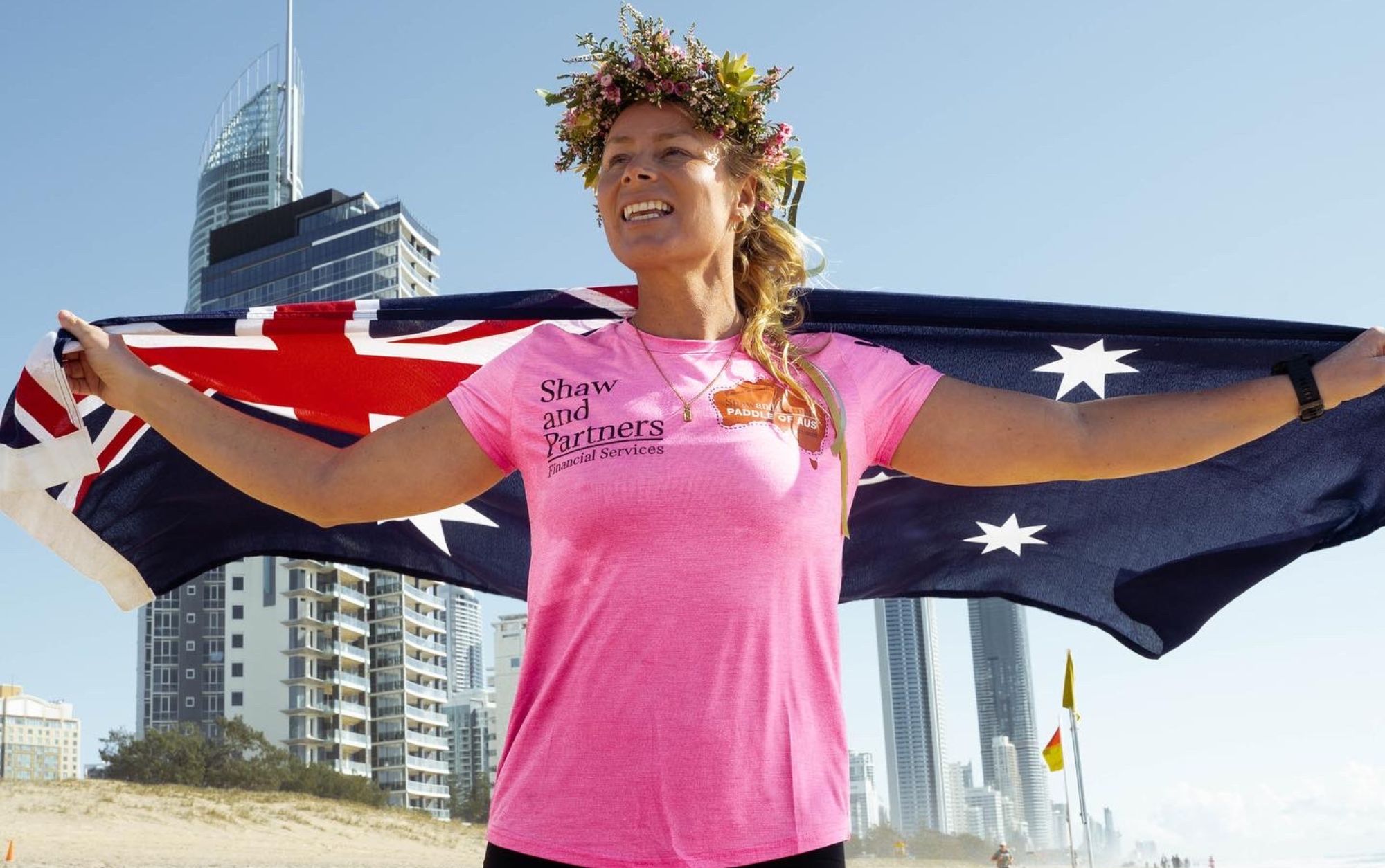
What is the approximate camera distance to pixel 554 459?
2.41m

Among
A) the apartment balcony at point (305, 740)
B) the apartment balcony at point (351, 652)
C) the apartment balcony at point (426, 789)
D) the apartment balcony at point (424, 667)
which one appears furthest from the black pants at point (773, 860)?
the apartment balcony at point (426, 789)

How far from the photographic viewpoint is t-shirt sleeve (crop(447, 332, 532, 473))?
102 inches

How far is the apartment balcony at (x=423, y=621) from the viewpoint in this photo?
106438mm

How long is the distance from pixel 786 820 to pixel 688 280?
1151 millimetres

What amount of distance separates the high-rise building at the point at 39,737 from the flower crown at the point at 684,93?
178364 mm

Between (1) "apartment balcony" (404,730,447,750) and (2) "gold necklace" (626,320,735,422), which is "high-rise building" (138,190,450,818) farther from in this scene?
(2) "gold necklace" (626,320,735,422)

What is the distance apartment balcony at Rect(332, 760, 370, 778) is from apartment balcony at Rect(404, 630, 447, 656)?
388 inches

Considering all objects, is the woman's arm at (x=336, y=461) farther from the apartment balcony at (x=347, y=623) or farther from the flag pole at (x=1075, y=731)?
the apartment balcony at (x=347, y=623)

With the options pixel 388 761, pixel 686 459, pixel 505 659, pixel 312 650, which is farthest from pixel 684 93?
pixel 505 659

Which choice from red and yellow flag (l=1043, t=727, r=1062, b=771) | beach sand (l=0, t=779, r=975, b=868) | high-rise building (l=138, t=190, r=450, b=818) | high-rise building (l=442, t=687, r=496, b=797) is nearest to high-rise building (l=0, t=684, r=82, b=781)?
high-rise building (l=442, t=687, r=496, b=797)

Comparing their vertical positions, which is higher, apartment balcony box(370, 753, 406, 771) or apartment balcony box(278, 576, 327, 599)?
apartment balcony box(278, 576, 327, 599)

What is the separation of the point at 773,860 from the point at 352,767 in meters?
104

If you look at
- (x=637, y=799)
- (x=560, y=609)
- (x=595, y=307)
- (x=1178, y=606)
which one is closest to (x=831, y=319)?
(x=595, y=307)

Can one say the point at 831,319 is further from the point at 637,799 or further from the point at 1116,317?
the point at 637,799
